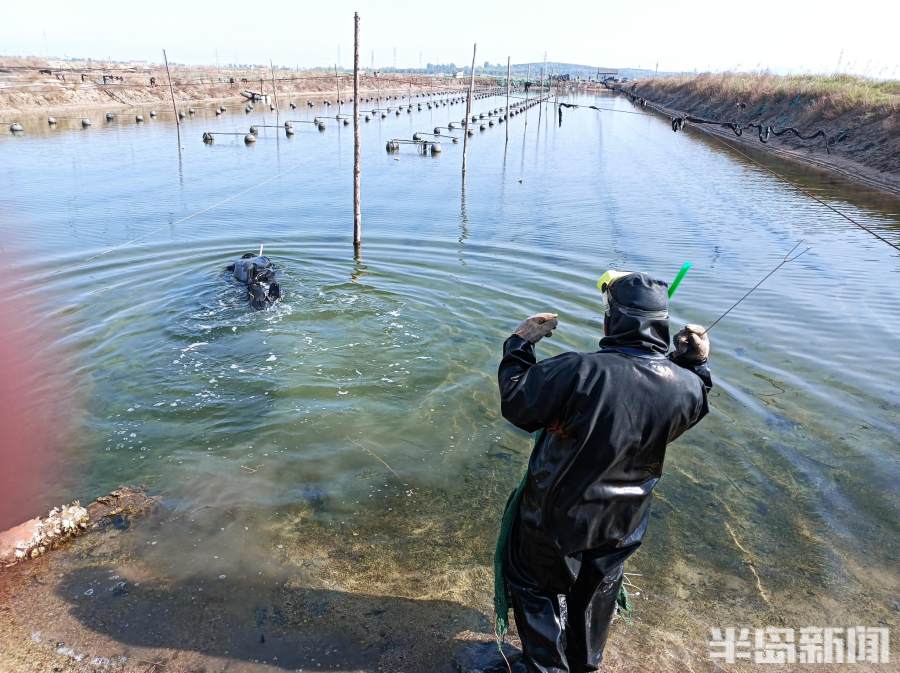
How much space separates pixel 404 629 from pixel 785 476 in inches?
179

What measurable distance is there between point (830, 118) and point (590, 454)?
36.7 metres

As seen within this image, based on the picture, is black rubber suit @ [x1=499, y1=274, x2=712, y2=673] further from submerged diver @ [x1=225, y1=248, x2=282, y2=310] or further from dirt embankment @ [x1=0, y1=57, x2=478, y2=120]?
dirt embankment @ [x1=0, y1=57, x2=478, y2=120]

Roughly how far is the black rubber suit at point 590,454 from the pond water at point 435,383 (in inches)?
52.8

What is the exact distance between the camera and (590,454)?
2.92 metres

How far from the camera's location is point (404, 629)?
4316 millimetres

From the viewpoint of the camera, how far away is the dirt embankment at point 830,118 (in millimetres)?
25453

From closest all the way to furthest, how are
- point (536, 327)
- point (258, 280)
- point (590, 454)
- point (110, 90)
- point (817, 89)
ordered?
1. point (590, 454)
2. point (536, 327)
3. point (258, 280)
4. point (817, 89)
5. point (110, 90)

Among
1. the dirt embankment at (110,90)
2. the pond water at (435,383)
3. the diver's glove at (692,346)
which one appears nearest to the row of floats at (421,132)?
the dirt embankment at (110,90)

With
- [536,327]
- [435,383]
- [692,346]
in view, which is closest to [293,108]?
[435,383]

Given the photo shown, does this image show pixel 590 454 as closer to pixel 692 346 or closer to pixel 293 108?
pixel 692 346

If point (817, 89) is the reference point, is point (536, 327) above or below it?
below

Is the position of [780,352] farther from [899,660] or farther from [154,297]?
[154,297]

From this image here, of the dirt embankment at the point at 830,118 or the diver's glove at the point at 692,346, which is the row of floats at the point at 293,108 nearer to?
the dirt embankment at the point at 830,118

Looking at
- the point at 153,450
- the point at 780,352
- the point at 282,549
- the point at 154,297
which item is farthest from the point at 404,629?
the point at 154,297
